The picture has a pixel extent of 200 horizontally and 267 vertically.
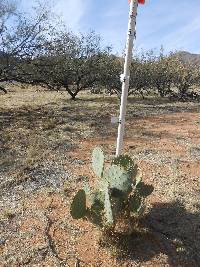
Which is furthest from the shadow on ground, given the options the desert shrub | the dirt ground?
the desert shrub

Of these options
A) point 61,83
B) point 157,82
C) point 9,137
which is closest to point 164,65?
point 157,82

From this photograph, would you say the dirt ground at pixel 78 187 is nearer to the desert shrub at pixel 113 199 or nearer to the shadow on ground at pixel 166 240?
the shadow on ground at pixel 166 240

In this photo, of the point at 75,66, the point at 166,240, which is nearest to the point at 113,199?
the point at 166,240

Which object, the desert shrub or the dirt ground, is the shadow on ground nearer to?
the dirt ground

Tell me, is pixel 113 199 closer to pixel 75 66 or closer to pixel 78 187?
pixel 78 187

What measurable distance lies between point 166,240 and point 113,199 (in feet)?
2.84

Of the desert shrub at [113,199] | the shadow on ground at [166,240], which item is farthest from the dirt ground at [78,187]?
the desert shrub at [113,199]

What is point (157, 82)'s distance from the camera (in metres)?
23.2

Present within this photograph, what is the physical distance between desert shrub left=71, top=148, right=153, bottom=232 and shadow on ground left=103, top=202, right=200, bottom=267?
0.67 ft

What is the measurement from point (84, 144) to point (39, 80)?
24.5 ft

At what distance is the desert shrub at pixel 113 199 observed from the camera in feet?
16.3

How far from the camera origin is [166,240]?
207 inches

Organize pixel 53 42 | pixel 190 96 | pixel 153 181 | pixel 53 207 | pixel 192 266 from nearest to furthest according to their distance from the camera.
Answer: pixel 192 266, pixel 53 207, pixel 153 181, pixel 53 42, pixel 190 96

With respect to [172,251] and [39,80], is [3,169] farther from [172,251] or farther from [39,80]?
[39,80]
